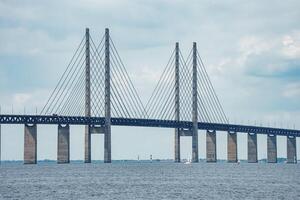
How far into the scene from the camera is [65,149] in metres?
129

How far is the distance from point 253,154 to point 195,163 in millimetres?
16982

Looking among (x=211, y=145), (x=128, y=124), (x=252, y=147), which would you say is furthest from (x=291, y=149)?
(x=128, y=124)

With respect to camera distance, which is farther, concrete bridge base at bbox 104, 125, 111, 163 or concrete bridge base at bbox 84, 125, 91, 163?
concrete bridge base at bbox 104, 125, 111, 163

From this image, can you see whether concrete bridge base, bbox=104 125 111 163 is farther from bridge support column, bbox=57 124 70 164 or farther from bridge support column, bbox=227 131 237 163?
bridge support column, bbox=227 131 237 163

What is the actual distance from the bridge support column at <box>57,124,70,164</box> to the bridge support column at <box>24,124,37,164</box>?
4065 millimetres

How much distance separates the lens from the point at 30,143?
415 ft

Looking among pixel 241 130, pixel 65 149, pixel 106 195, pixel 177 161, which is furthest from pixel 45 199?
pixel 241 130

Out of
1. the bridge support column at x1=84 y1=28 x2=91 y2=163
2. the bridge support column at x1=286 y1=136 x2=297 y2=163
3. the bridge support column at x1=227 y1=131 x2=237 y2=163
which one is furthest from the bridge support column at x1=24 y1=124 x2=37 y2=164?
the bridge support column at x1=286 y1=136 x2=297 y2=163

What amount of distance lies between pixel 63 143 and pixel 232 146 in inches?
1704

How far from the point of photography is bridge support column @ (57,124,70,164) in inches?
5084

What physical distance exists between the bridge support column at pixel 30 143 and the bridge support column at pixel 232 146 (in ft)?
147

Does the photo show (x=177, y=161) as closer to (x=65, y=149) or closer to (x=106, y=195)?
(x=65, y=149)

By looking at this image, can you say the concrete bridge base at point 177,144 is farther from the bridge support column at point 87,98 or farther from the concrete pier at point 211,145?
the bridge support column at point 87,98

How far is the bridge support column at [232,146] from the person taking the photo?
158875 millimetres
